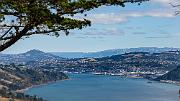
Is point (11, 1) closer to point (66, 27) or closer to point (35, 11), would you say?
point (35, 11)

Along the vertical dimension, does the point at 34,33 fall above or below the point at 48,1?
below

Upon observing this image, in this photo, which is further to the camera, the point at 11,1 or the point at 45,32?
the point at 45,32

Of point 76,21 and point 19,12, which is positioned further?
point 76,21

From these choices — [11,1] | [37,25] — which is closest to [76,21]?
[37,25]

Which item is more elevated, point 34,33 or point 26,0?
point 26,0

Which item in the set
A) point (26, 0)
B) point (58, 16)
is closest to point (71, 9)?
point (58, 16)

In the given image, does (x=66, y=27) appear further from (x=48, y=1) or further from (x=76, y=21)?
(x=48, y=1)

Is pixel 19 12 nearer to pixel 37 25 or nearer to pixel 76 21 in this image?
pixel 37 25

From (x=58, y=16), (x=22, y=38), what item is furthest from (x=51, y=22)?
(x=22, y=38)
